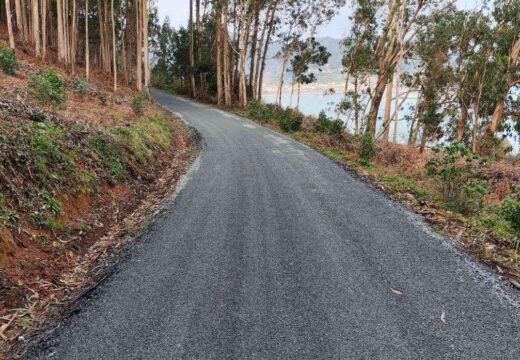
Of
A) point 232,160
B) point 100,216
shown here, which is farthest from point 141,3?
point 100,216

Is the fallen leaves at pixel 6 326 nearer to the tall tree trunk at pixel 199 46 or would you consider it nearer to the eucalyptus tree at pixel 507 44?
the eucalyptus tree at pixel 507 44

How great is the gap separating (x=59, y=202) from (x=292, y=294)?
14.4 ft

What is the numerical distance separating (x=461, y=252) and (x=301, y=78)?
110 ft

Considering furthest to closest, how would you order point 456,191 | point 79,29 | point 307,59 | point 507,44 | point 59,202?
point 79,29
point 307,59
point 507,44
point 456,191
point 59,202

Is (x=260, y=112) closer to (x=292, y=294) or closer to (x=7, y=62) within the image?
(x=7, y=62)

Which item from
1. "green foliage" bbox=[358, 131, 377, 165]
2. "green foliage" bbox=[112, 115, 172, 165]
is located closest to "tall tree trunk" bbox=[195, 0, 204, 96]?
"green foliage" bbox=[112, 115, 172, 165]

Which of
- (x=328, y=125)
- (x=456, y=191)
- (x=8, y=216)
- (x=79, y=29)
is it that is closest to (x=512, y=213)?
(x=456, y=191)

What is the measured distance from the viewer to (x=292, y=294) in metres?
4.48

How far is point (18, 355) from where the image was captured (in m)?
3.50

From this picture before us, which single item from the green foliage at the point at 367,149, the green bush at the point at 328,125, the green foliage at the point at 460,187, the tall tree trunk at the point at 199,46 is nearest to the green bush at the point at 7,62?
the green bush at the point at 328,125

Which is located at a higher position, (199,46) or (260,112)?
(199,46)

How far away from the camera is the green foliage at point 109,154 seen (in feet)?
27.0

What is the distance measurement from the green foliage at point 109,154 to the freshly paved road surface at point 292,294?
1.87 m

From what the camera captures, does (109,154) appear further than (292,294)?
Yes
